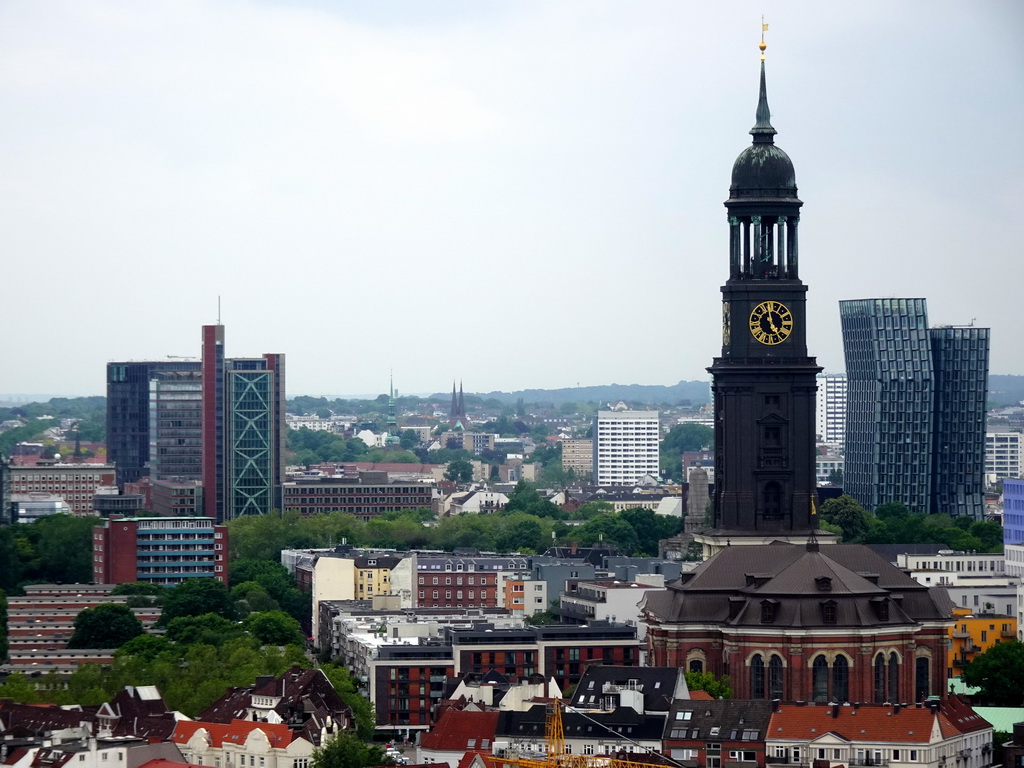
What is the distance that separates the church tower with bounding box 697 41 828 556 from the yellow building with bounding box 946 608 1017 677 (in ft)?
48.1

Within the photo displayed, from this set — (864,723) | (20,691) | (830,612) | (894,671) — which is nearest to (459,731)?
(864,723)

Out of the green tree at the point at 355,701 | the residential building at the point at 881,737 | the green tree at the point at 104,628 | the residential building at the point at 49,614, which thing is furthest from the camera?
the residential building at the point at 49,614

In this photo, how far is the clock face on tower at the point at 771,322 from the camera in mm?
153750

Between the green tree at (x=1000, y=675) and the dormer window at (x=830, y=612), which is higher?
the dormer window at (x=830, y=612)

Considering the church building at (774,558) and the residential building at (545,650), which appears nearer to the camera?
the church building at (774,558)

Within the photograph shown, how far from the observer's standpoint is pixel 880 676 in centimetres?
13825

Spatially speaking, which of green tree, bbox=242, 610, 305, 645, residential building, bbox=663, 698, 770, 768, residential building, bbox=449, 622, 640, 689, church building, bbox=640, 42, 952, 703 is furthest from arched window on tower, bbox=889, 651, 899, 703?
green tree, bbox=242, 610, 305, 645

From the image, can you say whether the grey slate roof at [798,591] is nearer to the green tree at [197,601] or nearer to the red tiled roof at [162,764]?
the red tiled roof at [162,764]

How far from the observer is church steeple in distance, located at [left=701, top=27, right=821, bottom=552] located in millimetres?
151750

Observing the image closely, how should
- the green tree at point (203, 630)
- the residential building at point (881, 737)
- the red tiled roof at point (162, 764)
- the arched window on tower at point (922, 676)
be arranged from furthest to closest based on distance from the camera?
1. the green tree at point (203, 630)
2. the arched window on tower at point (922, 676)
3. the residential building at point (881, 737)
4. the red tiled roof at point (162, 764)

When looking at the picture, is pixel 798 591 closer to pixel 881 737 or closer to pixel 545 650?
pixel 545 650

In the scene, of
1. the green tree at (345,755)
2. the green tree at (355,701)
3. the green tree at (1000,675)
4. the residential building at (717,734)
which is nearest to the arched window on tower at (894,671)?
the green tree at (1000,675)

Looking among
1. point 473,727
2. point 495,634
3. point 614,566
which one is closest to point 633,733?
point 473,727

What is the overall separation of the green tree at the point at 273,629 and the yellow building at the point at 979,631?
113 feet
